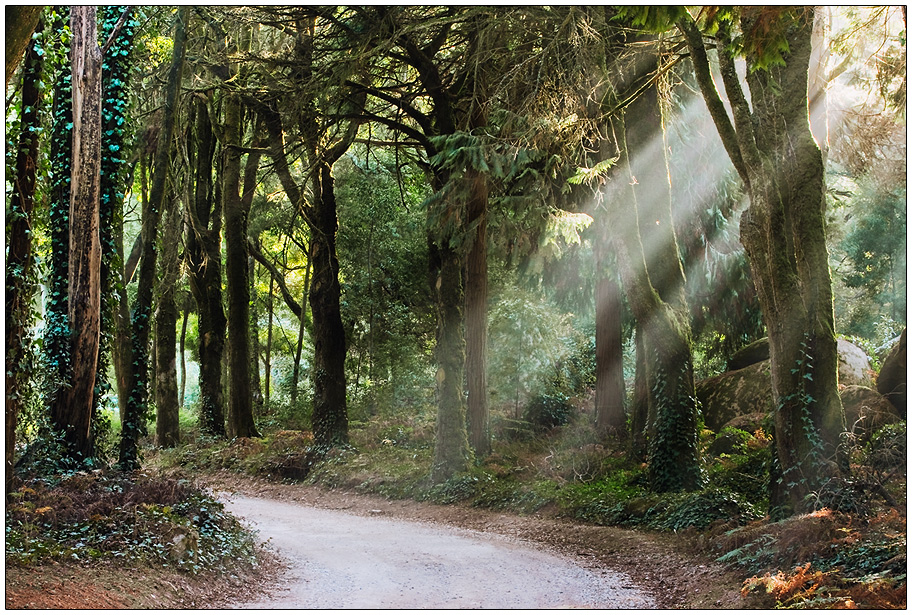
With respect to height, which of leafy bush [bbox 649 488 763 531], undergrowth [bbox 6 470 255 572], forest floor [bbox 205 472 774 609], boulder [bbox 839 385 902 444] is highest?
boulder [bbox 839 385 902 444]

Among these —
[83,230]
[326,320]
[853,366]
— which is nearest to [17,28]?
[83,230]

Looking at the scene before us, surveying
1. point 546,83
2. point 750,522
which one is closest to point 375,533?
point 750,522

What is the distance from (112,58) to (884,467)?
→ 10253 millimetres

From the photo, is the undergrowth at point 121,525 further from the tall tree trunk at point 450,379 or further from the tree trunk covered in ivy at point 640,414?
the tree trunk covered in ivy at point 640,414

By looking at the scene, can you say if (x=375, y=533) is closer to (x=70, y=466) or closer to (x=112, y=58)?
(x=70, y=466)

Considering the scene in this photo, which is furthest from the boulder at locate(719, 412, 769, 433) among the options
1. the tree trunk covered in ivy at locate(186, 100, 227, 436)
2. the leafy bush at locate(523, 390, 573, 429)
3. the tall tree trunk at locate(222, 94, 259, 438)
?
the tree trunk covered in ivy at locate(186, 100, 227, 436)

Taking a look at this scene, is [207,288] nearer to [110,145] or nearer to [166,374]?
[166,374]

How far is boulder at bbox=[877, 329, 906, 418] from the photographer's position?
1103 cm

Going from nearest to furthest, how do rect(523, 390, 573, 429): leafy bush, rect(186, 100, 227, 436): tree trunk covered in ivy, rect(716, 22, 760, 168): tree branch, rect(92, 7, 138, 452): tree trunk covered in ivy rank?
rect(716, 22, 760, 168): tree branch
rect(92, 7, 138, 452): tree trunk covered in ivy
rect(523, 390, 573, 429): leafy bush
rect(186, 100, 227, 436): tree trunk covered in ivy

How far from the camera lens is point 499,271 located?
65.3 feet

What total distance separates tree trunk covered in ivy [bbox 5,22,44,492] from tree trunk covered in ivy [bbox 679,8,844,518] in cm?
667

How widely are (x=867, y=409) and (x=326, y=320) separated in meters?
10.5

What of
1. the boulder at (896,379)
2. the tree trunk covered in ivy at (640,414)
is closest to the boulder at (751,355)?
the tree trunk covered in ivy at (640,414)

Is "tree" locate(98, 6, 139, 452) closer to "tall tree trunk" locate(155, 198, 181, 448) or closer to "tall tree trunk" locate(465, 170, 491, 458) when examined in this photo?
"tall tree trunk" locate(465, 170, 491, 458)
